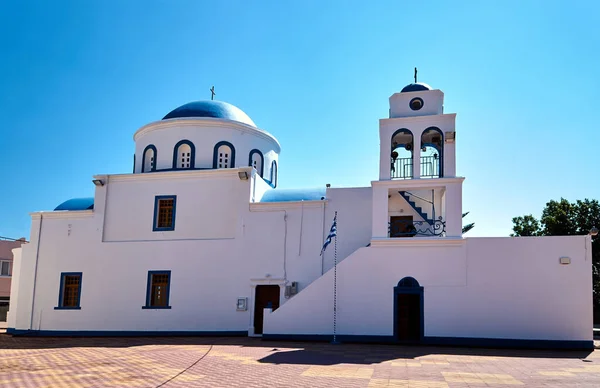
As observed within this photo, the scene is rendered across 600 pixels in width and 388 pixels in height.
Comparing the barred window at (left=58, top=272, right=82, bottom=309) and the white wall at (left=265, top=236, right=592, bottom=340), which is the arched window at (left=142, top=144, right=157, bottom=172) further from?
the white wall at (left=265, top=236, right=592, bottom=340)

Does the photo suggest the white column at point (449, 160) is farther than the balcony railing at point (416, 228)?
No

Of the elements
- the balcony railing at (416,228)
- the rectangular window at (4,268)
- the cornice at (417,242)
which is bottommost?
the rectangular window at (4,268)

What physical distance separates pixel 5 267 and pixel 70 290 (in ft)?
76.4

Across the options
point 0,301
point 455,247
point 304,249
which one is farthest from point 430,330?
point 0,301

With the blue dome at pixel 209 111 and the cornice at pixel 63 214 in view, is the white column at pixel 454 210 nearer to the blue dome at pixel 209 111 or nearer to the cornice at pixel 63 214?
the blue dome at pixel 209 111

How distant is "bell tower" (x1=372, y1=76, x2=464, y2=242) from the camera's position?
1802cm

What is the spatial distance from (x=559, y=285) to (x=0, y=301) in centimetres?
3763

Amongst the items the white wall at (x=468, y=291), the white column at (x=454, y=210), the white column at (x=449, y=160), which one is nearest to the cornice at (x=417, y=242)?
the white wall at (x=468, y=291)

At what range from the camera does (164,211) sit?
2256 cm

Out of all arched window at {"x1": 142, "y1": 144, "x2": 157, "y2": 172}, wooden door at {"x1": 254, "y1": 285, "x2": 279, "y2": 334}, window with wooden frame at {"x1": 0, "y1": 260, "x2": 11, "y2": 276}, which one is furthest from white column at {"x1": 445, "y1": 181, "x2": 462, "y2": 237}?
window with wooden frame at {"x1": 0, "y1": 260, "x2": 11, "y2": 276}

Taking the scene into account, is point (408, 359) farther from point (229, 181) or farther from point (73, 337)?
point (73, 337)

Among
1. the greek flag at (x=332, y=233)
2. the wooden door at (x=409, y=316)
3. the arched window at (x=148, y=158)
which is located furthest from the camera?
the arched window at (x=148, y=158)

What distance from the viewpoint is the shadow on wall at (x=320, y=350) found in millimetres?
13469

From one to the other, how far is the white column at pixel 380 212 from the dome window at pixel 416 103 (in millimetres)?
2911
